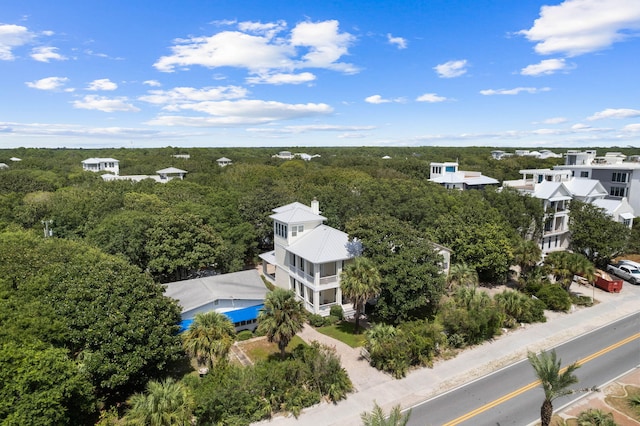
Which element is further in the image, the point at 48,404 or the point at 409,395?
the point at 409,395

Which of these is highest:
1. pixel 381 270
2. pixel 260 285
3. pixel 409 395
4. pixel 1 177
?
pixel 1 177

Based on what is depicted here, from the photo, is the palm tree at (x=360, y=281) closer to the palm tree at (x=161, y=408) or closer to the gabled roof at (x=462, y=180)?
the palm tree at (x=161, y=408)

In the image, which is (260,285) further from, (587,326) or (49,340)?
(587,326)

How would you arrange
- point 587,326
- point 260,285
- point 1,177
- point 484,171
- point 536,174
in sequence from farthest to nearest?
point 484,171
point 1,177
point 536,174
point 260,285
point 587,326

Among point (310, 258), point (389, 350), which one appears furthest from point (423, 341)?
point (310, 258)

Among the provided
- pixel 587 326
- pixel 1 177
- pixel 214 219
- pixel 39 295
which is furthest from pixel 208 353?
pixel 1 177

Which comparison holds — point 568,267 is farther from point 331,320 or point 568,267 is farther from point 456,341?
point 331,320
